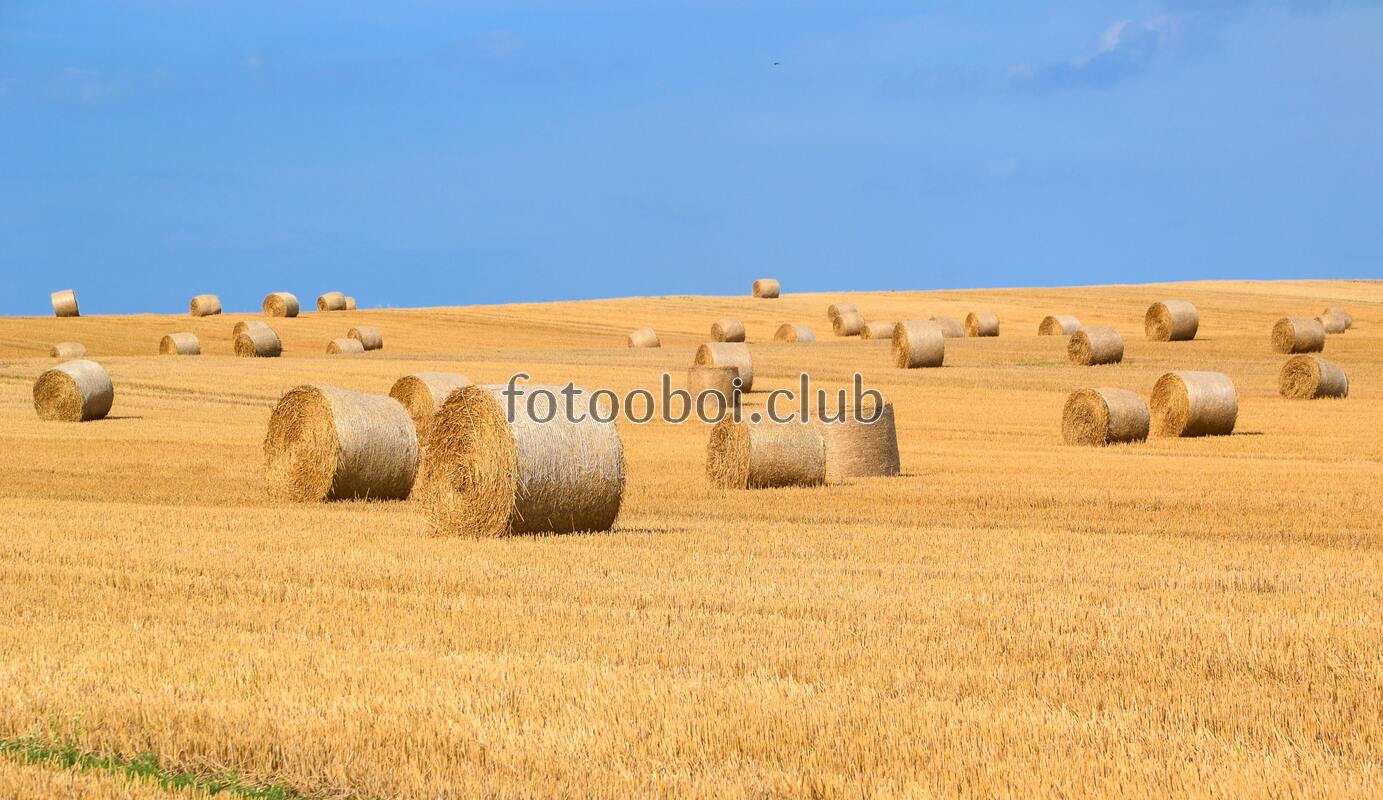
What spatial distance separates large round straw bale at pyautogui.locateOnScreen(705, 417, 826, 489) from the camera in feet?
54.7

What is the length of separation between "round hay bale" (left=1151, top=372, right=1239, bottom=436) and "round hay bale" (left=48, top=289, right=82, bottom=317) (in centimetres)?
3994

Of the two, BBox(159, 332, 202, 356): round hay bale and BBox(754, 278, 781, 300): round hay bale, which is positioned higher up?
BBox(754, 278, 781, 300): round hay bale

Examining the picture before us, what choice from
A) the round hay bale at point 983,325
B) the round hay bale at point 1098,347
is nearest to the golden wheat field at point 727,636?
the round hay bale at point 1098,347

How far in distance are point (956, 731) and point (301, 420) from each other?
10833 mm

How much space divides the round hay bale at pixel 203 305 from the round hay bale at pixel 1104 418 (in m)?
39.9

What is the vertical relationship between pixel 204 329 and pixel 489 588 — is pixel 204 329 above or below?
above

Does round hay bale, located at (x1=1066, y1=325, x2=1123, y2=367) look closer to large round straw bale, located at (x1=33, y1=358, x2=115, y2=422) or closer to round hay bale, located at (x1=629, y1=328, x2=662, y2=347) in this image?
round hay bale, located at (x1=629, y1=328, x2=662, y2=347)

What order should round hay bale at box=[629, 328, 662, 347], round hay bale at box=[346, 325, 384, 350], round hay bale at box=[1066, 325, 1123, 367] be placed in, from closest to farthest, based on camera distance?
round hay bale at box=[1066, 325, 1123, 367]
round hay bale at box=[346, 325, 384, 350]
round hay bale at box=[629, 328, 662, 347]

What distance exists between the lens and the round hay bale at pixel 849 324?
5100 cm

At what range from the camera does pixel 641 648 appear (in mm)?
7254

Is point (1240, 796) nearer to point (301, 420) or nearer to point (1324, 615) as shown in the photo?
point (1324, 615)

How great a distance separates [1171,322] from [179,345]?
26019 mm

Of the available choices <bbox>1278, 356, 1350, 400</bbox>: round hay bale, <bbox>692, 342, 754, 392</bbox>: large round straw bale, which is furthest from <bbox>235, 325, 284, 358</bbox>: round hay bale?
<bbox>1278, 356, 1350, 400</bbox>: round hay bale

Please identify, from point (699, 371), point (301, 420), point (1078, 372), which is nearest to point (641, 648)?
point (301, 420)
